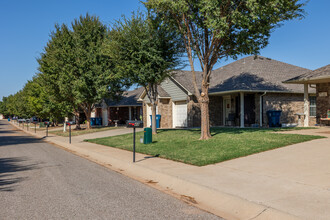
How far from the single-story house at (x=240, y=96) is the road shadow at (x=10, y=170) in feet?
37.7

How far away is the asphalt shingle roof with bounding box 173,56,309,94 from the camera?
20734 mm

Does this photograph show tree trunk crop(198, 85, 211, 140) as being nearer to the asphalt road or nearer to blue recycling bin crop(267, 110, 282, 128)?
the asphalt road

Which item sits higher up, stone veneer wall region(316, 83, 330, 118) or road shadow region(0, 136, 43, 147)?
stone veneer wall region(316, 83, 330, 118)

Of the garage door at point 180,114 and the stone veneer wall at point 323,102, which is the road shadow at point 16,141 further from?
the stone veneer wall at point 323,102

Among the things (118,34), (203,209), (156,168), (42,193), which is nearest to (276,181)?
(203,209)

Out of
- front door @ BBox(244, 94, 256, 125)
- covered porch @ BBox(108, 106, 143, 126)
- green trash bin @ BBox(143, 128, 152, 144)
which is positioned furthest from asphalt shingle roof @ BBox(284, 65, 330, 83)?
covered porch @ BBox(108, 106, 143, 126)

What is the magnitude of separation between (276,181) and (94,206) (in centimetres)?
405

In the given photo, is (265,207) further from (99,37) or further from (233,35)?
(99,37)

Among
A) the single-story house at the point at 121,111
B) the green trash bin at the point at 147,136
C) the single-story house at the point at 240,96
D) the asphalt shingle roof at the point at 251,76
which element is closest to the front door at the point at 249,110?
the single-story house at the point at 240,96

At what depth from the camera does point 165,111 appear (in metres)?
25.8

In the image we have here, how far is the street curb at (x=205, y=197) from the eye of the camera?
15.1ft

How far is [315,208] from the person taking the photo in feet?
14.9

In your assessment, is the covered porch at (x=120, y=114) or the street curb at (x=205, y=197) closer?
the street curb at (x=205, y=197)

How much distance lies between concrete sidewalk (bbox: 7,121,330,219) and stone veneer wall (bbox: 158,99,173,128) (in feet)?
49.4
